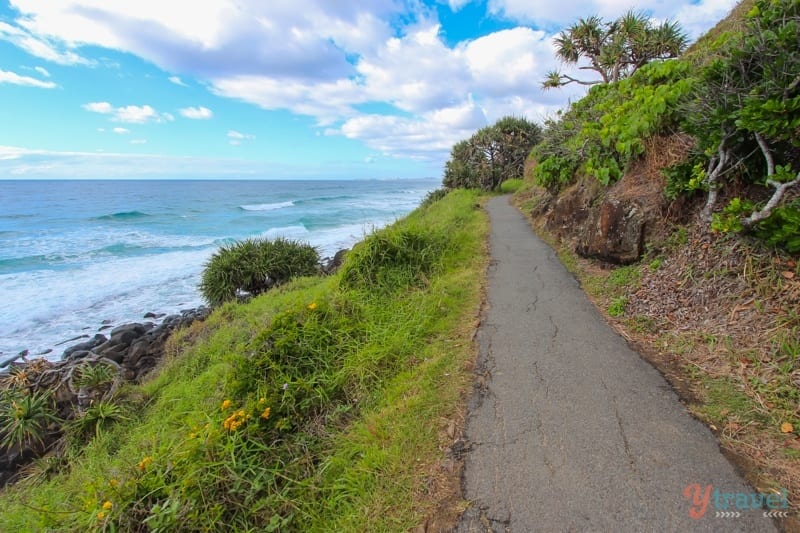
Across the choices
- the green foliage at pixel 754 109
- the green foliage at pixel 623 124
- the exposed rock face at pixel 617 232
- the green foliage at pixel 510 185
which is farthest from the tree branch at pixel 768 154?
the green foliage at pixel 510 185

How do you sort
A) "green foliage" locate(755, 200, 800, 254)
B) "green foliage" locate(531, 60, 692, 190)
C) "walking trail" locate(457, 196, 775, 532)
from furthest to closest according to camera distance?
"green foliage" locate(531, 60, 692, 190) < "green foliage" locate(755, 200, 800, 254) < "walking trail" locate(457, 196, 775, 532)

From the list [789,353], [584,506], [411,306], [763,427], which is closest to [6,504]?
[411,306]

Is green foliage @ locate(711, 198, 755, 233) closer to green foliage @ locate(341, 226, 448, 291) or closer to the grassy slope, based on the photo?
the grassy slope

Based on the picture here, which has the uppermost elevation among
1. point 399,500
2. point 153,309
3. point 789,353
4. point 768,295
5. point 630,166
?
point 630,166

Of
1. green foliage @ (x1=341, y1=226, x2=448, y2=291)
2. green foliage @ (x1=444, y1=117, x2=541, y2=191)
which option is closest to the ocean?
green foliage @ (x1=341, y1=226, x2=448, y2=291)

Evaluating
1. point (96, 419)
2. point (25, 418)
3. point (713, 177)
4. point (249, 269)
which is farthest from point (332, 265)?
point (713, 177)

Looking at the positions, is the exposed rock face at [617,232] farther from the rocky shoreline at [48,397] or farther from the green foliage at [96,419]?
the rocky shoreline at [48,397]

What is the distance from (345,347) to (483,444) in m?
1.88

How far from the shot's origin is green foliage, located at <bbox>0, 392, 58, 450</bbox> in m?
4.68

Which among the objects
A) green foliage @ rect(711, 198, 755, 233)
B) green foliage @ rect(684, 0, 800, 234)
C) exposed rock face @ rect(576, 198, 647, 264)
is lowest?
exposed rock face @ rect(576, 198, 647, 264)

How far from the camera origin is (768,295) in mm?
3133

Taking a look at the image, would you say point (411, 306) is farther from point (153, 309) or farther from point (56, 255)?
point (56, 255)

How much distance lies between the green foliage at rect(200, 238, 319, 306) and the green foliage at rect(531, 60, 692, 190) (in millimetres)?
6893

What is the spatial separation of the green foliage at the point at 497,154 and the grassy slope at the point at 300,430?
19.4 meters
